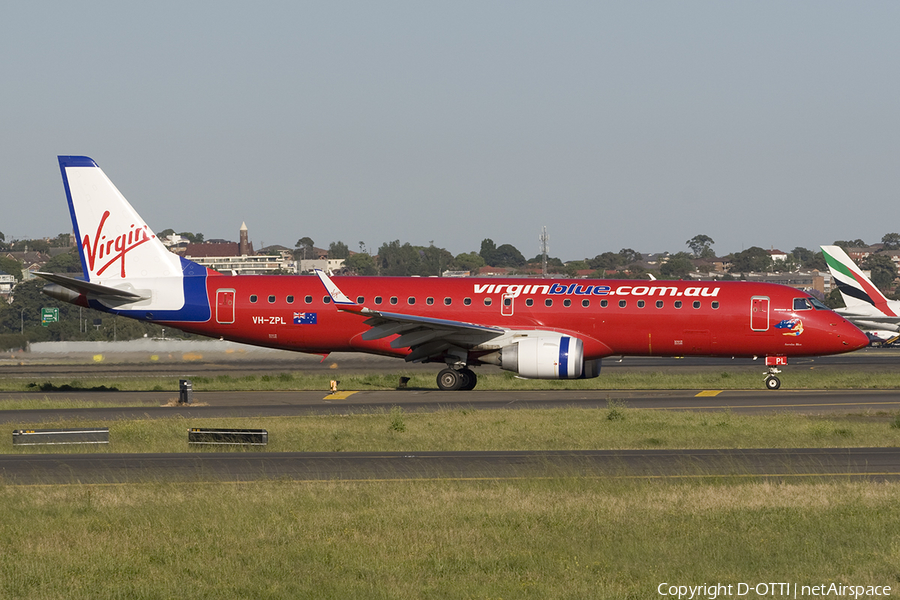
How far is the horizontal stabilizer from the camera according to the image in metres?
37.1

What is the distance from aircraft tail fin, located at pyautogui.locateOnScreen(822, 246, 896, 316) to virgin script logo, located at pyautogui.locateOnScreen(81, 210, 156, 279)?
47119mm

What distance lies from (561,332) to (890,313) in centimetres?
4019

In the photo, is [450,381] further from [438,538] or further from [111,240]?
[438,538]

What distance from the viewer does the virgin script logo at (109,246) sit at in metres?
40.1

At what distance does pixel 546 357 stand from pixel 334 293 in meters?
8.18

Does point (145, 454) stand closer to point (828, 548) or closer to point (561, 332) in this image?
point (828, 548)

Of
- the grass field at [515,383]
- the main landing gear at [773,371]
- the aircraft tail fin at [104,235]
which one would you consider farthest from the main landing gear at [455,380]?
the aircraft tail fin at [104,235]

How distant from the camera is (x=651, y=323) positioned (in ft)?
122

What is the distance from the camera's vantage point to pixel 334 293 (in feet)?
122

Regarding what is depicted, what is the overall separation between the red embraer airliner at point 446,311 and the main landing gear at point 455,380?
0.16ft

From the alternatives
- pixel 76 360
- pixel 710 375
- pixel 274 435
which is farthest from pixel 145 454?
pixel 76 360

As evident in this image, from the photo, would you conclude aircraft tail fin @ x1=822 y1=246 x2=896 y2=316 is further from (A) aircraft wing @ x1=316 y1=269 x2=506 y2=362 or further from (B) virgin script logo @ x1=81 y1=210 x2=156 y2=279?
(B) virgin script logo @ x1=81 y1=210 x2=156 y2=279

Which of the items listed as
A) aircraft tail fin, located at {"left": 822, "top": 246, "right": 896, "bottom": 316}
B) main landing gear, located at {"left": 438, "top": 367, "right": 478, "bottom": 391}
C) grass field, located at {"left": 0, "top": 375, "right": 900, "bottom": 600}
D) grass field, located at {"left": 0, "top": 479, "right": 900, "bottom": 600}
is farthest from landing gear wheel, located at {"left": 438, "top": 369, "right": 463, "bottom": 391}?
aircraft tail fin, located at {"left": 822, "top": 246, "right": 896, "bottom": 316}

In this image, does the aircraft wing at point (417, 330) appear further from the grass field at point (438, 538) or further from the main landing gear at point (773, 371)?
the grass field at point (438, 538)
